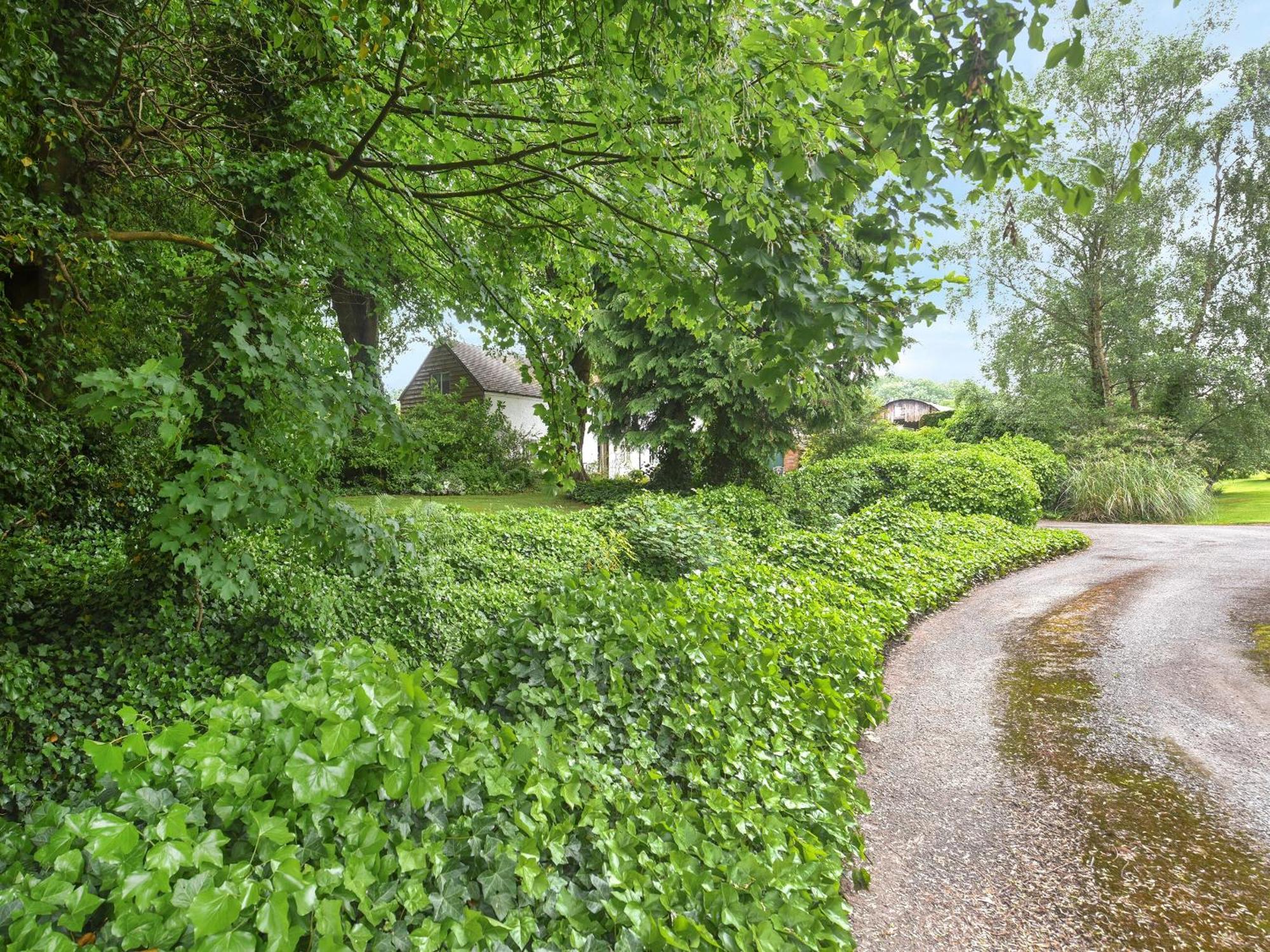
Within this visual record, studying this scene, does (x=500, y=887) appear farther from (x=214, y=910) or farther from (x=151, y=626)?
(x=151, y=626)

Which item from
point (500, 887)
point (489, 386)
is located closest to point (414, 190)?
point (500, 887)

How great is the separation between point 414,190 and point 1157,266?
24211 mm

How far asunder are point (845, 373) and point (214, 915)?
12.5 meters

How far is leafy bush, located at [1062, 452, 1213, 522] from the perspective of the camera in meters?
15.1

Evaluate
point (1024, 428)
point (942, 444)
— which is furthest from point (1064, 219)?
point (942, 444)

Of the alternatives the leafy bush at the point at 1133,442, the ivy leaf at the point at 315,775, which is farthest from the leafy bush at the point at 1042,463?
the ivy leaf at the point at 315,775

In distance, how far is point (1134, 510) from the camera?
15203 millimetres

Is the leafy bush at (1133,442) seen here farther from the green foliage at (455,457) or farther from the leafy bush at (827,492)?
the green foliage at (455,457)

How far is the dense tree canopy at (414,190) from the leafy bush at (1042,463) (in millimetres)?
13775

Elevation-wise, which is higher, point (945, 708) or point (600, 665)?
point (600, 665)

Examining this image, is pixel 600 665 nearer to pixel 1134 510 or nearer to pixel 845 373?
pixel 845 373

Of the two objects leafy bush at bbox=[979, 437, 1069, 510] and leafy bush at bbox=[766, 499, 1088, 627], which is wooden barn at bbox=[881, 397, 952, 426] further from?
leafy bush at bbox=[766, 499, 1088, 627]

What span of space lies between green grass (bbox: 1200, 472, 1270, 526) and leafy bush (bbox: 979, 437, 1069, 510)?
119 inches

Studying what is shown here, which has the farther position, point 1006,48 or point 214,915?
point 1006,48
